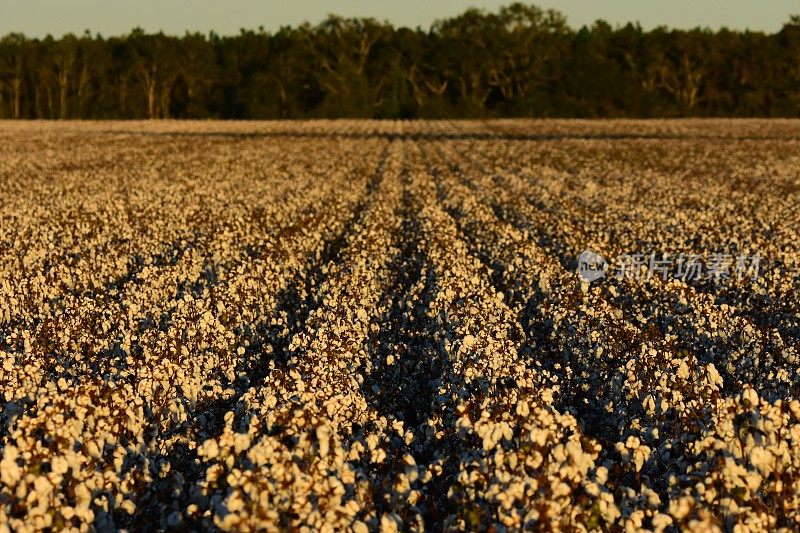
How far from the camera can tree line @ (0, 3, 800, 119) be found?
114188 mm

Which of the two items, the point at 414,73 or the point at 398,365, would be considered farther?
the point at 414,73

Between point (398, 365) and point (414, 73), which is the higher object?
point (414, 73)

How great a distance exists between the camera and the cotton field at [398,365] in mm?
6160

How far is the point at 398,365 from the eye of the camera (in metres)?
10.8

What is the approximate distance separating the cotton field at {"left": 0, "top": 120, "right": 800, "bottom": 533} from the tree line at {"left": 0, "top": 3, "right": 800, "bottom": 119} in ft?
297

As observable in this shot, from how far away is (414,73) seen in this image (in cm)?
12238

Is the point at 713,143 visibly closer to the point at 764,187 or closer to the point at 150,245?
the point at 764,187

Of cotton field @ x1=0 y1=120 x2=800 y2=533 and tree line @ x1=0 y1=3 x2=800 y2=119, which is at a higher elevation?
tree line @ x1=0 y1=3 x2=800 y2=119

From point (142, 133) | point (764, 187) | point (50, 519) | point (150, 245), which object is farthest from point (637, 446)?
point (142, 133)

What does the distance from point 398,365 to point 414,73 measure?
11574cm

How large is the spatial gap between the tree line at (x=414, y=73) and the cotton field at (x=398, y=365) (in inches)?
3565

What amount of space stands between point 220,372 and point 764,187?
26.0m

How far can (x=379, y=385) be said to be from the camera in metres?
10.3

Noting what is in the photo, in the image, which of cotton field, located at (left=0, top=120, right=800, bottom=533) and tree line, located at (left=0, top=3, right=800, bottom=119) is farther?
tree line, located at (left=0, top=3, right=800, bottom=119)
